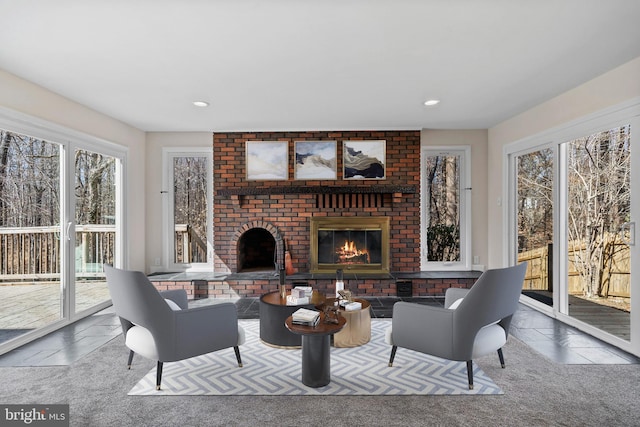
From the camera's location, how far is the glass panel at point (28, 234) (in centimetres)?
304

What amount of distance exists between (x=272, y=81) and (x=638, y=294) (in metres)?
3.65

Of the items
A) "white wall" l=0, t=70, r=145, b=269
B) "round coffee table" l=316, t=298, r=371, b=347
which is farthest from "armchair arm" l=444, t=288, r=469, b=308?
"white wall" l=0, t=70, r=145, b=269

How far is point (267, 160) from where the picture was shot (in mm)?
5098

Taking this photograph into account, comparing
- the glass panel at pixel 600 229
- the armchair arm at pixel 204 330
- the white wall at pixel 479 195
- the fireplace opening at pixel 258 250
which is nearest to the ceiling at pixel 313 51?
the glass panel at pixel 600 229

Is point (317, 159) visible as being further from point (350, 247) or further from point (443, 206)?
point (443, 206)

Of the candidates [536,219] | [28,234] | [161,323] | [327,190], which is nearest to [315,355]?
[161,323]

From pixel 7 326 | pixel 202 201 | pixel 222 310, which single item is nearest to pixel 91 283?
pixel 7 326

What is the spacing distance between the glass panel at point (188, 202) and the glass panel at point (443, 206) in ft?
11.6

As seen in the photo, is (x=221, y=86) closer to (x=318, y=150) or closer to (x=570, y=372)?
(x=318, y=150)

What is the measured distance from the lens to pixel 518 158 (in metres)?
4.57

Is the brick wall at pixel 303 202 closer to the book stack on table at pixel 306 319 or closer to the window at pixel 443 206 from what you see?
the window at pixel 443 206

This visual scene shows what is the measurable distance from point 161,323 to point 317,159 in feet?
11.0

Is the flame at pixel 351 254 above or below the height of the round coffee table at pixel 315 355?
above

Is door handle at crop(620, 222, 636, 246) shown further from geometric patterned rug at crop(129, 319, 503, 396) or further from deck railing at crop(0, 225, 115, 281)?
deck railing at crop(0, 225, 115, 281)
